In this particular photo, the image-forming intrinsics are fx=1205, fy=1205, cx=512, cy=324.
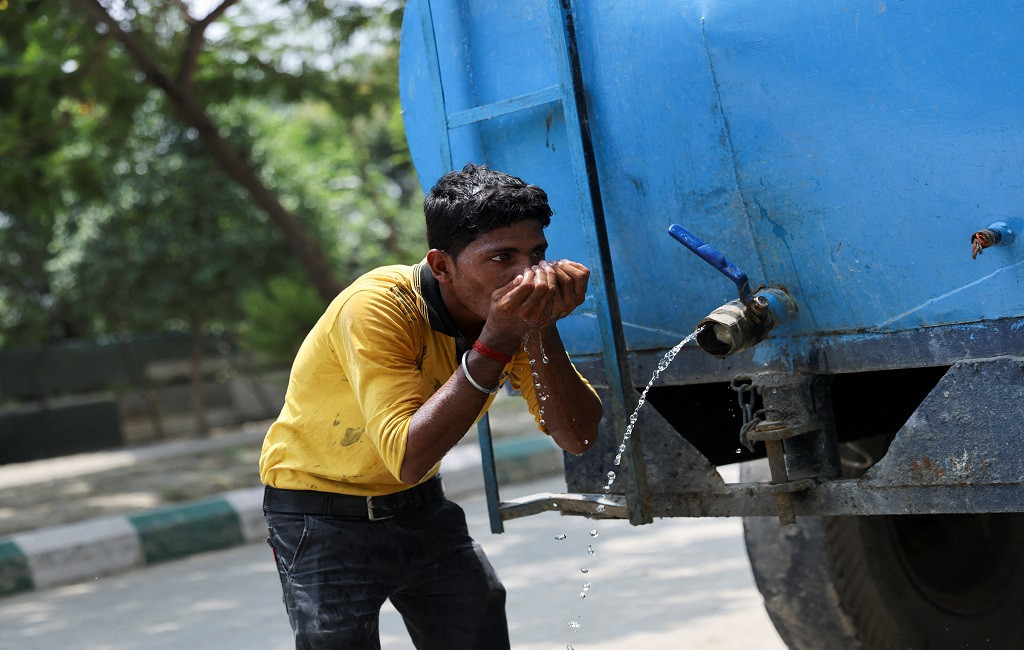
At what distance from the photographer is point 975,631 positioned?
10.2ft

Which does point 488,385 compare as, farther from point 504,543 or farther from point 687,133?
point 504,543

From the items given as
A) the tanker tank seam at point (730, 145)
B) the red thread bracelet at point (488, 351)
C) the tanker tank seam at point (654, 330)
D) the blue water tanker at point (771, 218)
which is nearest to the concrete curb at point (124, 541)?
the blue water tanker at point (771, 218)

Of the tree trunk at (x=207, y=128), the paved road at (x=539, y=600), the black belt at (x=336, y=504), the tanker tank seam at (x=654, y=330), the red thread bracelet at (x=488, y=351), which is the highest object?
the tree trunk at (x=207, y=128)

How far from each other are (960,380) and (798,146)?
504mm

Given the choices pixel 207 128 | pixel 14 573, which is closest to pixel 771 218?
pixel 14 573

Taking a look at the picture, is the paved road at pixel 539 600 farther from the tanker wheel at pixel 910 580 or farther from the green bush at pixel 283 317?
the green bush at pixel 283 317

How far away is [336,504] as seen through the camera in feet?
7.75

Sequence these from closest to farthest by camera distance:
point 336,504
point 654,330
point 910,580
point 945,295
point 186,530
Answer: point 945,295 → point 336,504 → point 654,330 → point 910,580 → point 186,530

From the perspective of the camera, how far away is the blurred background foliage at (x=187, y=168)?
892cm

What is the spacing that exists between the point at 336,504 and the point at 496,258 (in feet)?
2.02

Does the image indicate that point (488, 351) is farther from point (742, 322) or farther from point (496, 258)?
point (742, 322)

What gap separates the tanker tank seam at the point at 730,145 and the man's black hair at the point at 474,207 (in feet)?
1.27

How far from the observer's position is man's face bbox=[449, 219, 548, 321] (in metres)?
2.12

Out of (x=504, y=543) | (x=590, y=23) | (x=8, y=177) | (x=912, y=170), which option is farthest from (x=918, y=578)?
(x=8, y=177)
